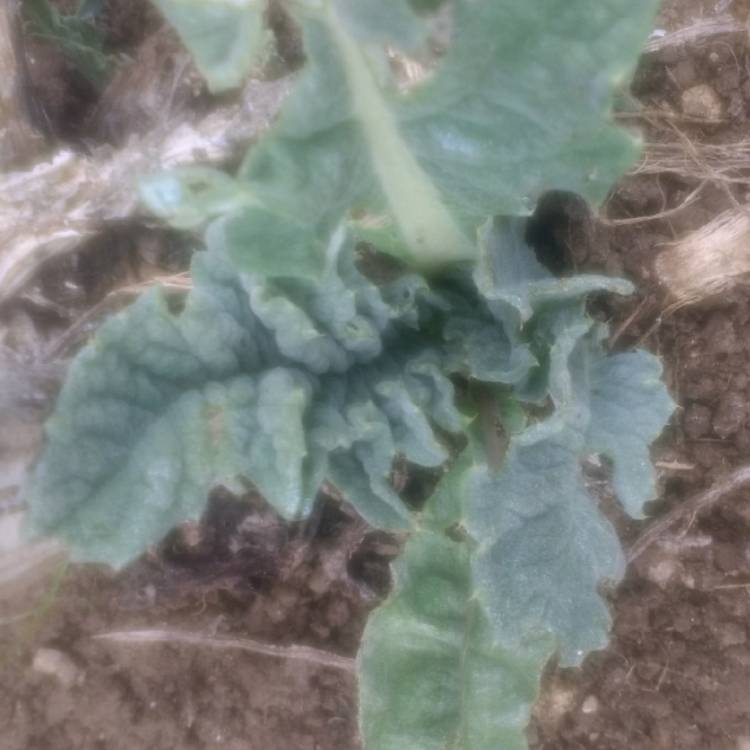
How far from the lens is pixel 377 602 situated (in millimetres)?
1377

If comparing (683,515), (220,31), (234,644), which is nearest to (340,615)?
(234,644)

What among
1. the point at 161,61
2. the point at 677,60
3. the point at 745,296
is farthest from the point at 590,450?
the point at 161,61

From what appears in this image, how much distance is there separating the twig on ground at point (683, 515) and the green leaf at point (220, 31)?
944 mm

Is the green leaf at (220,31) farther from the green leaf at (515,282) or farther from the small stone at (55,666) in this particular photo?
the small stone at (55,666)

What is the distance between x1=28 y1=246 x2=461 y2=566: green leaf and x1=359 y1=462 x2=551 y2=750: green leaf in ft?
0.60

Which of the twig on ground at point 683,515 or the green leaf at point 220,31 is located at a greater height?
the green leaf at point 220,31

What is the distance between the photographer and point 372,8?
763 millimetres

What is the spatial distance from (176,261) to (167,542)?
409 millimetres

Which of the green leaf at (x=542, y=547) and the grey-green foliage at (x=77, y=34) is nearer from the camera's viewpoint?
the green leaf at (x=542, y=547)

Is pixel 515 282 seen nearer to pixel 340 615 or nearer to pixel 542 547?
pixel 542 547

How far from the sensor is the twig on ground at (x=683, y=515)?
1393 mm

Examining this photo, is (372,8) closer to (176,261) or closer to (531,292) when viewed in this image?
(531,292)

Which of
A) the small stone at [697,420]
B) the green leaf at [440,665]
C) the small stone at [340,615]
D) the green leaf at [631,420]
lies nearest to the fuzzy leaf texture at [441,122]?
the green leaf at [631,420]

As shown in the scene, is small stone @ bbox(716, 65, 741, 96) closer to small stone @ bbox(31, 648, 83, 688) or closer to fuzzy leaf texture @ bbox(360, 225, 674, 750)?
fuzzy leaf texture @ bbox(360, 225, 674, 750)
